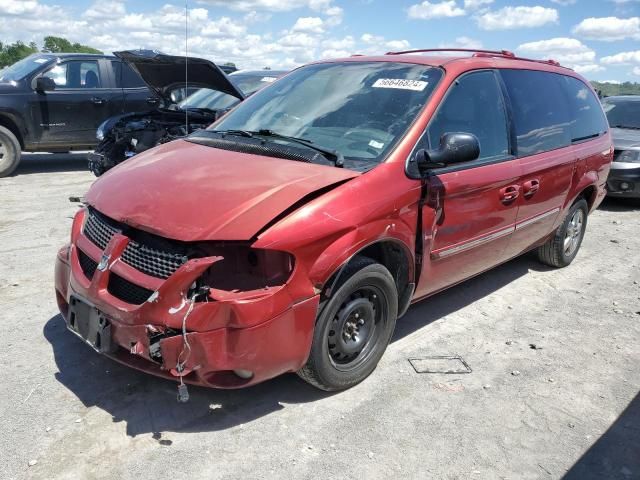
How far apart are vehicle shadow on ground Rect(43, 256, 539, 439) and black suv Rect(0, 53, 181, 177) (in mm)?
6557

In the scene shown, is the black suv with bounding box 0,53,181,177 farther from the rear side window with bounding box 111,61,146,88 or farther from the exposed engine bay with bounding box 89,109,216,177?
the exposed engine bay with bounding box 89,109,216,177

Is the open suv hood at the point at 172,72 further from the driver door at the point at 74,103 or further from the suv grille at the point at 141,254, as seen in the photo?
the suv grille at the point at 141,254

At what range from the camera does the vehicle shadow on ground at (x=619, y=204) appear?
8879 millimetres

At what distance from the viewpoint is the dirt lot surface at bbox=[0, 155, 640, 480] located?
8.91 feet

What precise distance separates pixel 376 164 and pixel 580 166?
2853 mm

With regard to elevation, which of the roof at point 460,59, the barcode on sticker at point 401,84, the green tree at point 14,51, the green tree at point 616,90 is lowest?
the green tree at point 14,51

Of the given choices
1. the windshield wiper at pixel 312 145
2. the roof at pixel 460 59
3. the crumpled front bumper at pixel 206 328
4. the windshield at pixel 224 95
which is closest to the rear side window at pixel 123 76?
the windshield at pixel 224 95

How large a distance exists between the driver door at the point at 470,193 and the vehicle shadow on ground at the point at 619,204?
5466mm

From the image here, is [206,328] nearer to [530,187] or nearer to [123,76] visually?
[530,187]

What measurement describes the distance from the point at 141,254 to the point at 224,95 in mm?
6050

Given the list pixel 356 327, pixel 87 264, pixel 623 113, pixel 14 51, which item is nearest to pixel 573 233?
pixel 356 327

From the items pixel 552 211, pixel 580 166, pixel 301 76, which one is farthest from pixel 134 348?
pixel 580 166

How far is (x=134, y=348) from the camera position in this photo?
8.83 ft

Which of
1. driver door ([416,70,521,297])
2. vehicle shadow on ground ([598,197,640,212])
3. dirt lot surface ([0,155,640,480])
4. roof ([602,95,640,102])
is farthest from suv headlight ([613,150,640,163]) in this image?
driver door ([416,70,521,297])
